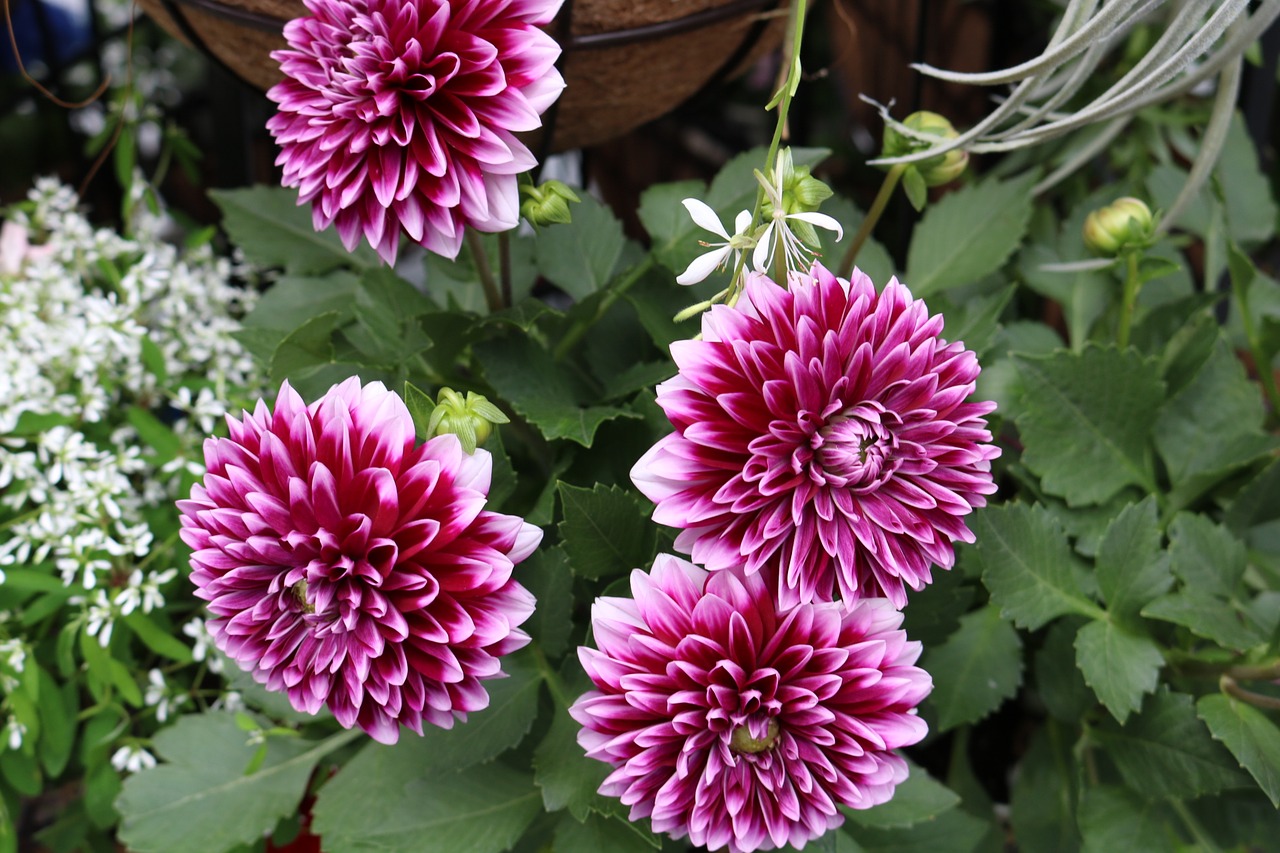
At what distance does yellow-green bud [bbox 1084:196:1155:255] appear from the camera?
1.88ft

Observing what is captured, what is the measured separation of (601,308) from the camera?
2.08 feet

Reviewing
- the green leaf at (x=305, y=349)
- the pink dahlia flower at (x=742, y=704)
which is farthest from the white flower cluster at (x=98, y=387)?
the pink dahlia flower at (x=742, y=704)

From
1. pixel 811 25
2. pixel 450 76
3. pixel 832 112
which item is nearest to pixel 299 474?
pixel 450 76

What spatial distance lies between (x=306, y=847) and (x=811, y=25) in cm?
96

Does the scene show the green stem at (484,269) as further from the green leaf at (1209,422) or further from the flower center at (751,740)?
the green leaf at (1209,422)

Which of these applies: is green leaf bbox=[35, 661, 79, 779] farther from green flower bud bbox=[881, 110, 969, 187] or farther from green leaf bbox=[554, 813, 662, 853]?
green flower bud bbox=[881, 110, 969, 187]

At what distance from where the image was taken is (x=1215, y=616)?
1.90 feet

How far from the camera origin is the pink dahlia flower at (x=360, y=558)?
0.39m

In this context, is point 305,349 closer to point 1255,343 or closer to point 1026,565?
point 1026,565

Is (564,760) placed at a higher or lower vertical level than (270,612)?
lower

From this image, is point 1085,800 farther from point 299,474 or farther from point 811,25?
point 811,25

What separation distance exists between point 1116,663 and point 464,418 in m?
0.36

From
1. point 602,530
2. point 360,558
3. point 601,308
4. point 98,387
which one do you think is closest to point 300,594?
point 360,558

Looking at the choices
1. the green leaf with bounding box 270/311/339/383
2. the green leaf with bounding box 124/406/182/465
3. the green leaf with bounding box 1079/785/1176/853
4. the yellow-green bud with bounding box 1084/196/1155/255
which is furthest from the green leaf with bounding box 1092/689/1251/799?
the green leaf with bounding box 124/406/182/465
